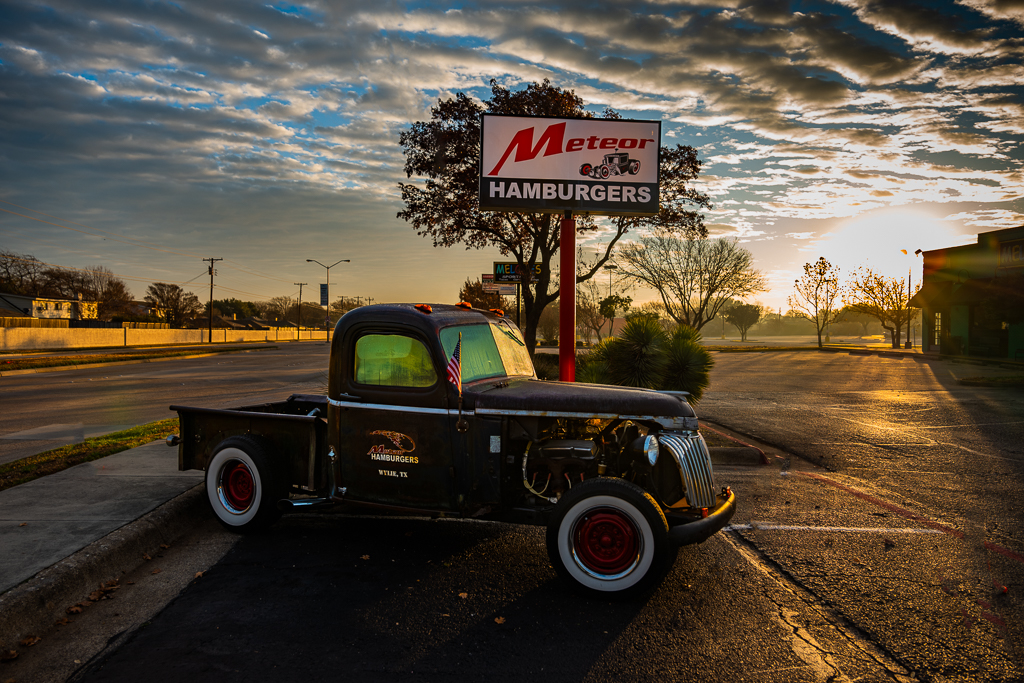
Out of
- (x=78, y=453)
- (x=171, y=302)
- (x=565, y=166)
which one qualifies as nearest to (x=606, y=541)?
(x=78, y=453)

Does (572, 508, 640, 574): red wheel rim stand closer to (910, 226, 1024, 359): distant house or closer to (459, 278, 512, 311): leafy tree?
(459, 278, 512, 311): leafy tree

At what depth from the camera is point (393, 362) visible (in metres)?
4.72

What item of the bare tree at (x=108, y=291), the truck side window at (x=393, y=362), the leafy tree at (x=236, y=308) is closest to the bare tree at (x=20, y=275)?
the bare tree at (x=108, y=291)

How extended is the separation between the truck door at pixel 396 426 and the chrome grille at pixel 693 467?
1.59 m

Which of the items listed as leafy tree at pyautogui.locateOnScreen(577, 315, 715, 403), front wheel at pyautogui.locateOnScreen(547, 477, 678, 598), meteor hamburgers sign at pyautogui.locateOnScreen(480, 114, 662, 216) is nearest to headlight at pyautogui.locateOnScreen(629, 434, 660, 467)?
front wheel at pyautogui.locateOnScreen(547, 477, 678, 598)

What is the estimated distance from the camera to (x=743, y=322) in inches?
4532

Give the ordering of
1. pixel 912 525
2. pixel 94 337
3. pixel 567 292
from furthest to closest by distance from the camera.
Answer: pixel 94 337 < pixel 567 292 < pixel 912 525

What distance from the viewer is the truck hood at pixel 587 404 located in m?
4.26

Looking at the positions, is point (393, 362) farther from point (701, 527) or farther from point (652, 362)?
point (652, 362)

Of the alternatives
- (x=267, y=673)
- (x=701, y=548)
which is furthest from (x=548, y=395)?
(x=267, y=673)

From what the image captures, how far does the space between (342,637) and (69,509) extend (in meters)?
3.37

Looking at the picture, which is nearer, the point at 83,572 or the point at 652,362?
the point at 83,572

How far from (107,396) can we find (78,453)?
944 centimetres

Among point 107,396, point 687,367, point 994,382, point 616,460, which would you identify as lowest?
point 107,396
